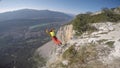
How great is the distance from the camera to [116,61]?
21.9m

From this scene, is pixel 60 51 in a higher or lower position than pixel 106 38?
lower

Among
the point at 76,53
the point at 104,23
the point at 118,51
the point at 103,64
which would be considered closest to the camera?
the point at 103,64

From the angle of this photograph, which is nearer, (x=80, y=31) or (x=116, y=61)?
(x=116, y=61)

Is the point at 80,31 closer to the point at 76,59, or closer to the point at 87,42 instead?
the point at 87,42

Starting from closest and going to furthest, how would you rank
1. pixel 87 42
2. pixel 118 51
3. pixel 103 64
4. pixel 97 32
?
pixel 103 64, pixel 118 51, pixel 87 42, pixel 97 32

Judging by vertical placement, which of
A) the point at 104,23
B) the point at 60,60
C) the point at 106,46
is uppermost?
the point at 104,23

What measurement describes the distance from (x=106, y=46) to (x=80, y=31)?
11.5m

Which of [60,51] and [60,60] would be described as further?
[60,51]

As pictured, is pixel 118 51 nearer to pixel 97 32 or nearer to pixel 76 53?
pixel 76 53

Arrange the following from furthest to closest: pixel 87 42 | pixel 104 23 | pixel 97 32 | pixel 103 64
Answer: pixel 104 23, pixel 97 32, pixel 87 42, pixel 103 64

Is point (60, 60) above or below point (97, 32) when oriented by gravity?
below

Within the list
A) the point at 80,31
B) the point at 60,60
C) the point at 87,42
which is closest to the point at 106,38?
the point at 87,42

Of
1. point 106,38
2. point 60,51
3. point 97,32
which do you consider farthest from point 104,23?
point 60,51

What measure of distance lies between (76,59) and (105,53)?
334 cm
